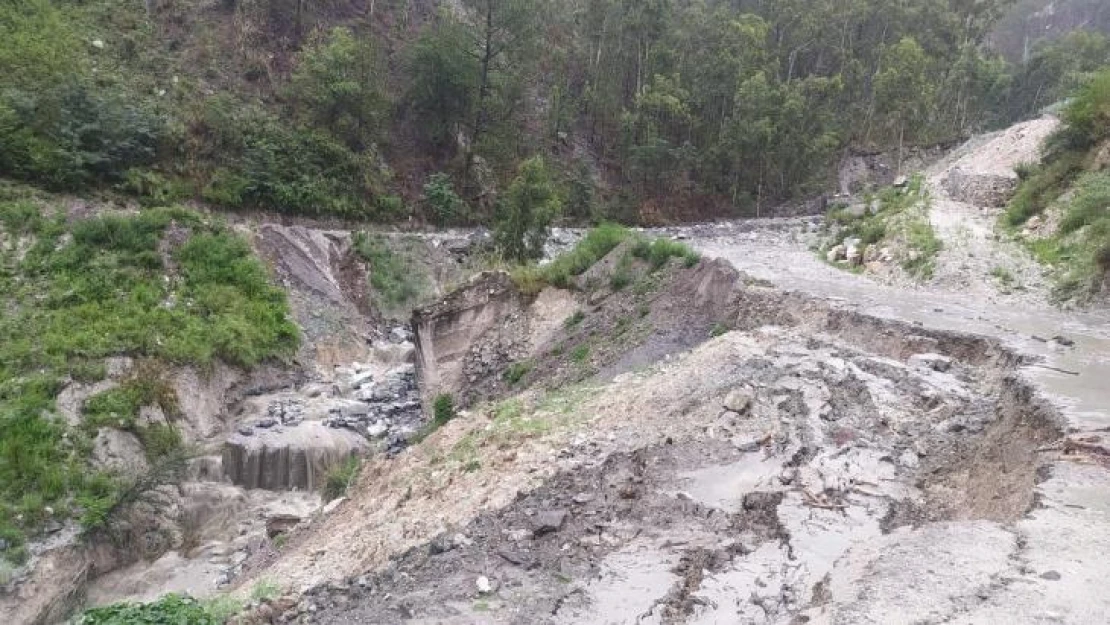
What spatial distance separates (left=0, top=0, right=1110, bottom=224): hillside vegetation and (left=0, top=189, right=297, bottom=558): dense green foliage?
4.08 metres

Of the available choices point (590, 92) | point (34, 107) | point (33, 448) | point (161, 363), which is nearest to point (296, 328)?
point (161, 363)

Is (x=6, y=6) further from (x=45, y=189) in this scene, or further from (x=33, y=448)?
(x=33, y=448)

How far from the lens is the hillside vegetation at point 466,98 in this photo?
2789 centimetres

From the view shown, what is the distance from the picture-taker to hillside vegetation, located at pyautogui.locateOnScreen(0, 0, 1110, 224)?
91.5 feet

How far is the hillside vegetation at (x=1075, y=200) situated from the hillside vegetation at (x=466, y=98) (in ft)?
46.5

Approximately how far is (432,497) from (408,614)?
3.04m

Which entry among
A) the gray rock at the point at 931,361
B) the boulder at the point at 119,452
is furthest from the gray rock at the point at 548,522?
the boulder at the point at 119,452

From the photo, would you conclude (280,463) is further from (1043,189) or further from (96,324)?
(1043,189)

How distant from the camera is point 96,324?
752 inches

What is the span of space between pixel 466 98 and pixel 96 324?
2201 centimetres

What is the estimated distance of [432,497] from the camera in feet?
31.7

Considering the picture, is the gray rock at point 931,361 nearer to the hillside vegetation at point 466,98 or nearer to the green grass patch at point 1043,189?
the green grass patch at point 1043,189

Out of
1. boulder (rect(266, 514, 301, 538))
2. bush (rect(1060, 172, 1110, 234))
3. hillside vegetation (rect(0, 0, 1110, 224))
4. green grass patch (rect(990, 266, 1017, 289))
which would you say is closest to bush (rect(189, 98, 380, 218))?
hillside vegetation (rect(0, 0, 1110, 224))

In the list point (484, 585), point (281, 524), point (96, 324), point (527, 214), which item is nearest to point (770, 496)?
point (484, 585)
